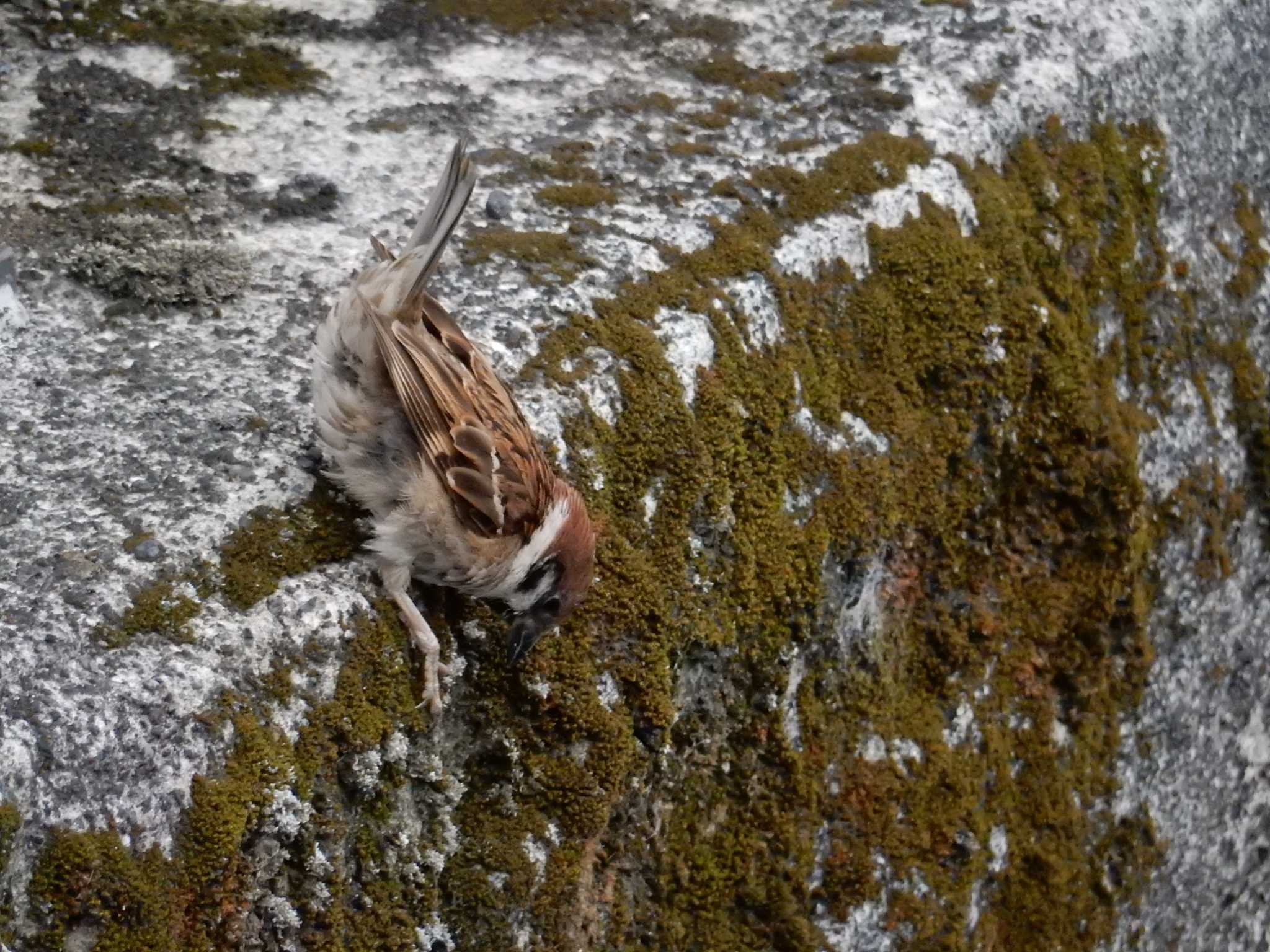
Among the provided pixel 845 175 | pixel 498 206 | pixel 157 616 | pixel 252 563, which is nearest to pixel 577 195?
pixel 498 206

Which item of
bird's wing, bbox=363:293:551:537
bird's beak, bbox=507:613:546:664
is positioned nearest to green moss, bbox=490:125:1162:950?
bird's beak, bbox=507:613:546:664

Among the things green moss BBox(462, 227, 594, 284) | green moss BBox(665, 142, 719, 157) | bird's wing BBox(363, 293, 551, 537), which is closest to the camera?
bird's wing BBox(363, 293, 551, 537)

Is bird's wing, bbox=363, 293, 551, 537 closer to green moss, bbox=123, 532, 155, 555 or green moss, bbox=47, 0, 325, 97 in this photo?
green moss, bbox=123, 532, 155, 555

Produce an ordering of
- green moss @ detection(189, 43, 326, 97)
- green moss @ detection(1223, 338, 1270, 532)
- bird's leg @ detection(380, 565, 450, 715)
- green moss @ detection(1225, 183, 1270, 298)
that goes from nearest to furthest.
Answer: bird's leg @ detection(380, 565, 450, 715) < green moss @ detection(189, 43, 326, 97) < green moss @ detection(1223, 338, 1270, 532) < green moss @ detection(1225, 183, 1270, 298)

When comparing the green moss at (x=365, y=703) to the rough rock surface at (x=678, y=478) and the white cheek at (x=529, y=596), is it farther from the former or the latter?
the white cheek at (x=529, y=596)

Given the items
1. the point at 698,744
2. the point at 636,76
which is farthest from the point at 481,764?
the point at 636,76

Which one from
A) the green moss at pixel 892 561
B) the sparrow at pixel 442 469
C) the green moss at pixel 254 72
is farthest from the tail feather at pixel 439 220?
the green moss at pixel 254 72

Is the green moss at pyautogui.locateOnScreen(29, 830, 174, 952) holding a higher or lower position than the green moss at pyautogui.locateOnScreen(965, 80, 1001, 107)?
lower
